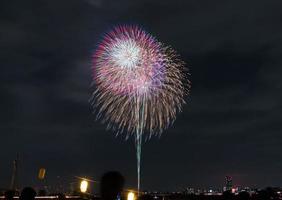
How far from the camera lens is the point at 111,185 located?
6980mm

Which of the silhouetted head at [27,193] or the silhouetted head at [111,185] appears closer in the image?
the silhouetted head at [111,185]

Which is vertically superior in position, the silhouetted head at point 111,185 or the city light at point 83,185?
the city light at point 83,185

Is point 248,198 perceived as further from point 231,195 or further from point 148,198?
point 148,198

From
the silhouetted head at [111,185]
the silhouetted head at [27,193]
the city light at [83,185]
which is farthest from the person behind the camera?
the city light at [83,185]

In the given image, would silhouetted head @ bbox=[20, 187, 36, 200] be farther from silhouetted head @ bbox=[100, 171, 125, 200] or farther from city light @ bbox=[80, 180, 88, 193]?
city light @ bbox=[80, 180, 88, 193]

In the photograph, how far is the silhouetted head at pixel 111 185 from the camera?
6.91 meters

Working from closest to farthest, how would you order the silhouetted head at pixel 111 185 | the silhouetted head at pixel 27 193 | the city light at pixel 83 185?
1. the silhouetted head at pixel 111 185
2. the silhouetted head at pixel 27 193
3. the city light at pixel 83 185

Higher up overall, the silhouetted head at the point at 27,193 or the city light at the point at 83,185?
the city light at the point at 83,185

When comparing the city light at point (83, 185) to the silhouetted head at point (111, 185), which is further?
the city light at point (83, 185)

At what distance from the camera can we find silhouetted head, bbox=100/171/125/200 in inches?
272

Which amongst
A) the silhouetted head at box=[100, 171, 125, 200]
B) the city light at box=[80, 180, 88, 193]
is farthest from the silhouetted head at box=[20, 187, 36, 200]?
the city light at box=[80, 180, 88, 193]

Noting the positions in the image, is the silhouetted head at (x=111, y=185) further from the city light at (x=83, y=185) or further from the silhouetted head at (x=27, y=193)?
the city light at (x=83, y=185)

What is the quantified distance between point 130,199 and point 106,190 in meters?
8.60

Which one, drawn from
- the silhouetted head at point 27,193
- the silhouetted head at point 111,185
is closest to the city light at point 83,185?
the silhouetted head at point 27,193
